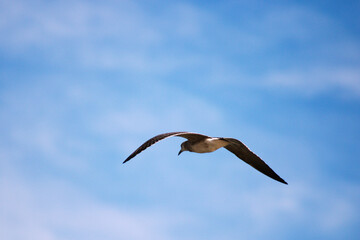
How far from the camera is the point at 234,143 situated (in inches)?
683

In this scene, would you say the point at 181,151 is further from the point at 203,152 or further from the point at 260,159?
the point at 260,159

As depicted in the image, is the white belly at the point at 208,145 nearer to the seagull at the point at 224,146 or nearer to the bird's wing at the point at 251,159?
the seagull at the point at 224,146

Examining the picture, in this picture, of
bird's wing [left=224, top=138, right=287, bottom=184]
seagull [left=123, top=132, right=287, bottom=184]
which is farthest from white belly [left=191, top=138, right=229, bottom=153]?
bird's wing [left=224, top=138, right=287, bottom=184]

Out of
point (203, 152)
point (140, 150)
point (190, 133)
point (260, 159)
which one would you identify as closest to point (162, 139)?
point (140, 150)

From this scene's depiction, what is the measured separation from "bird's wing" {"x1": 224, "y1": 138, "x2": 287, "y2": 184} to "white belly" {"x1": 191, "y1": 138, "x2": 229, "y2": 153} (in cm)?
85

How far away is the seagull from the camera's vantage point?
1680 centimetres

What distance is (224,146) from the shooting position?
59.4 ft

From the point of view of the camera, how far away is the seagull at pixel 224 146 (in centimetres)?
1680

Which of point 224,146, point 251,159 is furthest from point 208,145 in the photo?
point 251,159

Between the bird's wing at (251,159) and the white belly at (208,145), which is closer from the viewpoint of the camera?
the white belly at (208,145)

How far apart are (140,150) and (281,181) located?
6.30 meters

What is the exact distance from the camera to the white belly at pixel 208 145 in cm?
1678

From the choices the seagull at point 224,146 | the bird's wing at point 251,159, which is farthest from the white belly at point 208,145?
the bird's wing at point 251,159

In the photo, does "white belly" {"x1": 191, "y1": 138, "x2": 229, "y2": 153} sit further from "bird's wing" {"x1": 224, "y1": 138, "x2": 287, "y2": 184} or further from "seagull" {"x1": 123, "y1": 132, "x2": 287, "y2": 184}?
"bird's wing" {"x1": 224, "y1": 138, "x2": 287, "y2": 184}
